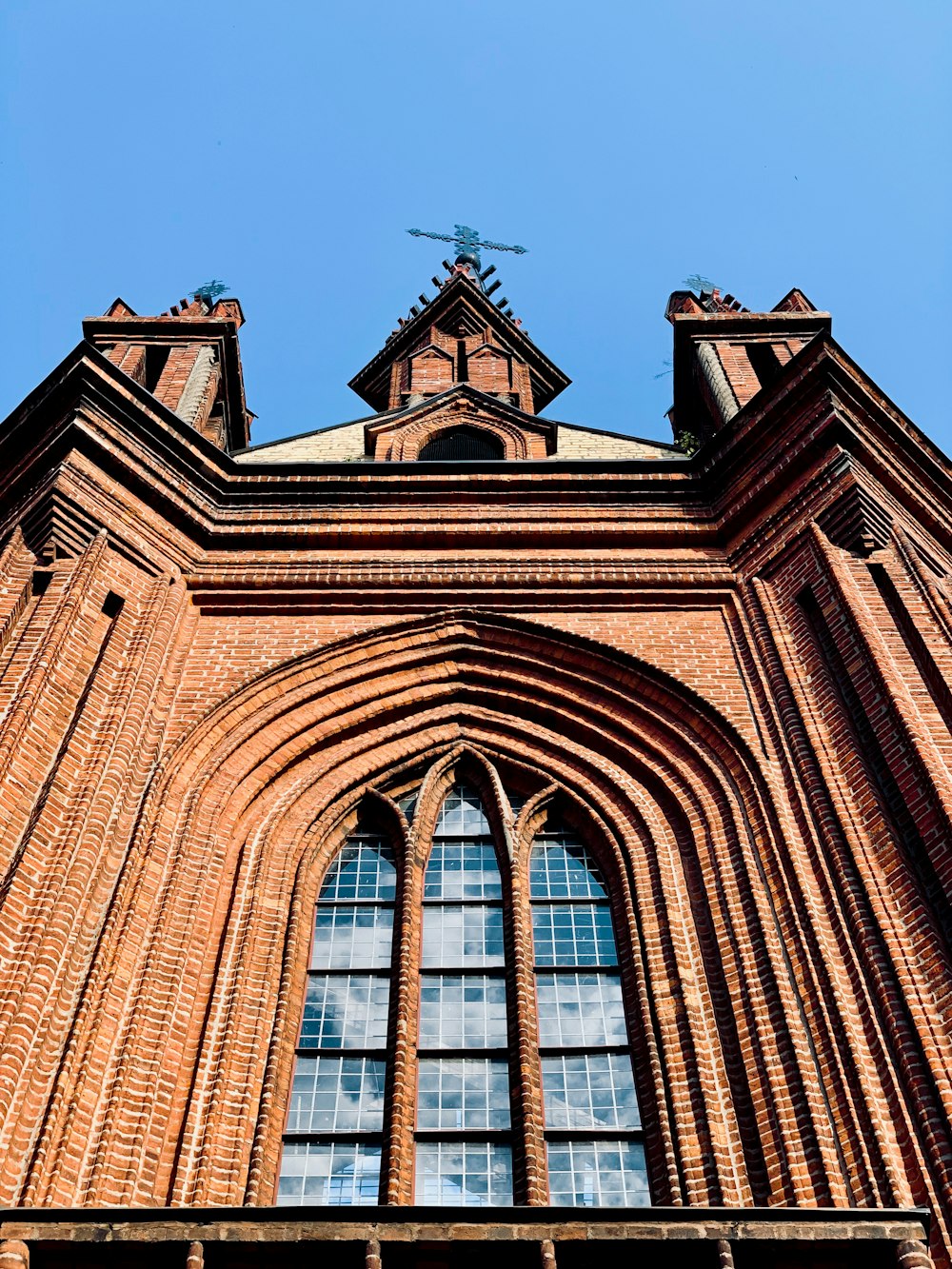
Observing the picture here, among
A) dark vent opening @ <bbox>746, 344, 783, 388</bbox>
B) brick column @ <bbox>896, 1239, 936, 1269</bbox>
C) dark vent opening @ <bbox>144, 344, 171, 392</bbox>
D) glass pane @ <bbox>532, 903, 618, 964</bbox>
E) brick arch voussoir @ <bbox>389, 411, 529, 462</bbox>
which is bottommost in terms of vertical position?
brick column @ <bbox>896, 1239, 936, 1269</bbox>

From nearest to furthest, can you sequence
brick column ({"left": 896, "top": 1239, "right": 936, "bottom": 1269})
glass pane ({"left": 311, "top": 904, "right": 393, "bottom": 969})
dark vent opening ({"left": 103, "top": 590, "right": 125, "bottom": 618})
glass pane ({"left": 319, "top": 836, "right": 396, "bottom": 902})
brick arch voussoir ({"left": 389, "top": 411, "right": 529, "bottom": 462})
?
brick column ({"left": 896, "top": 1239, "right": 936, "bottom": 1269}) < glass pane ({"left": 311, "top": 904, "right": 393, "bottom": 969}) < glass pane ({"left": 319, "top": 836, "right": 396, "bottom": 902}) < dark vent opening ({"left": 103, "top": 590, "right": 125, "bottom": 618}) < brick arch voussoir ({"left": 389, "top": 411, "right": 529, "bottom": 462})

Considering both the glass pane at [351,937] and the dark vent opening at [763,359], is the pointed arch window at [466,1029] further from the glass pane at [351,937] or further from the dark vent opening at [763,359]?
the dark vent opening at [763,359]

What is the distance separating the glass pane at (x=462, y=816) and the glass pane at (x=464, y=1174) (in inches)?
121

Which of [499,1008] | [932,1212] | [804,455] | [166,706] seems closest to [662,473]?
[804,455]

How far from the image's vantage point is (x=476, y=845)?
37.0 ft

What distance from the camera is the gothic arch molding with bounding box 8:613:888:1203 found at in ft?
27.5

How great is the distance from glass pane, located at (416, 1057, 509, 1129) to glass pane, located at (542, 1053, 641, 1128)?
0.93 ft

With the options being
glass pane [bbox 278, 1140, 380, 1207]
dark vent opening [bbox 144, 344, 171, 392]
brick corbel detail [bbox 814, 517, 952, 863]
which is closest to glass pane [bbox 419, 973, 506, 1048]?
glass pane [bbox 278, 1140, 380, 1207]

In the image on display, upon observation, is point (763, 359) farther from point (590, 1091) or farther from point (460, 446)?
point (590, 1091)

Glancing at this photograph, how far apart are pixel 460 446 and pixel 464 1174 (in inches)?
473

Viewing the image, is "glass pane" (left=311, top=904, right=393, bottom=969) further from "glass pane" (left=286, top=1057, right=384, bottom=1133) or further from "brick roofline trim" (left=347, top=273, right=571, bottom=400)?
"brick roofline trim" (left=347, top=273, right=571, bottom=400)

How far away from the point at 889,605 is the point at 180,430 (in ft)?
23.3

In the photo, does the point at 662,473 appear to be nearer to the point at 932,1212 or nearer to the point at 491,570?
the point at 491,570

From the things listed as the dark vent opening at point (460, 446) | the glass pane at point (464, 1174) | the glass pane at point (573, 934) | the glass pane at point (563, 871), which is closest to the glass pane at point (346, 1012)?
the glass pane at point (464, 1174)
